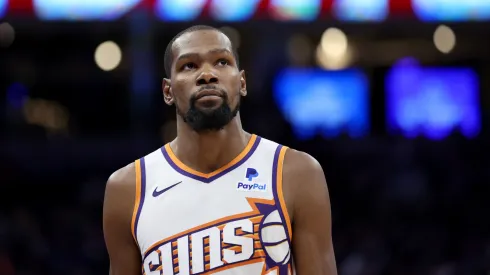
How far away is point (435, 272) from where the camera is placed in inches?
386

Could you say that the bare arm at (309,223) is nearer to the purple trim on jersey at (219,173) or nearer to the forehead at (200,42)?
the purple trim on jersey at (219,173)

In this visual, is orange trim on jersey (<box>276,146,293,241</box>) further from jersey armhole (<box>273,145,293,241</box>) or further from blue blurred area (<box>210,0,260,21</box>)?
Answer: blue blurred area (<box>210,0,260,21</box>)

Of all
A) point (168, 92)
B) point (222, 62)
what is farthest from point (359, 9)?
point (222, 62)

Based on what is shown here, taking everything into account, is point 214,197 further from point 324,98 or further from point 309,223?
point 324,98

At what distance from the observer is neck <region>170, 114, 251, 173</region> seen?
12.3 feet

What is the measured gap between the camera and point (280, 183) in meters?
3.63

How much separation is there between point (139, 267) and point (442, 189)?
24.6ft

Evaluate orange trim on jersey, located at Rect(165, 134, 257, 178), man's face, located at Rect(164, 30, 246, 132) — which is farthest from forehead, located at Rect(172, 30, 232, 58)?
orange trim on jersey, located at Rect(165, 134, 257, 178)

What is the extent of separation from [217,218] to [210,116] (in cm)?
39

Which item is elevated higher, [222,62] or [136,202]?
[222,62]

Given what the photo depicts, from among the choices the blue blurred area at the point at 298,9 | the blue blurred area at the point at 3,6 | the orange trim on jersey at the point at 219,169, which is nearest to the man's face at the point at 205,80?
the orange trim on jersey at the point at 219,169

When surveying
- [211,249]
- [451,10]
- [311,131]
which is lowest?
[211,249]

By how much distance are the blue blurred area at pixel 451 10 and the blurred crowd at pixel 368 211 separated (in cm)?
145

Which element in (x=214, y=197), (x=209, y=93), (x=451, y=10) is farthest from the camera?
(x=451, y=10)
